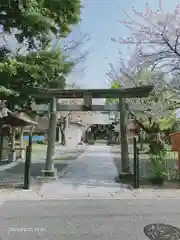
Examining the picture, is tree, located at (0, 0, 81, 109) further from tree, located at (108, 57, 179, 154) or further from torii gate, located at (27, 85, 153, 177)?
tree, located at (108, 57, 179, 154)

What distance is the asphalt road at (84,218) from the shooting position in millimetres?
4996

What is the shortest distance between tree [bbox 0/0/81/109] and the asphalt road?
5196 mm

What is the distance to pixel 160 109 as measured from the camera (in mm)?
17953

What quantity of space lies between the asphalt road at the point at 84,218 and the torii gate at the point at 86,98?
12.7 feet

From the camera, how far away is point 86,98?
453 inches

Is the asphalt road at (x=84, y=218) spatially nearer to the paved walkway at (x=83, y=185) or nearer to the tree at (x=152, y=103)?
the paved walkway at (x=83, y=185)

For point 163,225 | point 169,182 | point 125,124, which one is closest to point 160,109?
point 125,124

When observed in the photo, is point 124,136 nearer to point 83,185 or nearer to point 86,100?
point 86,100

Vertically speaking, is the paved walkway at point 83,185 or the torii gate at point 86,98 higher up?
the torii gate at point 86,98

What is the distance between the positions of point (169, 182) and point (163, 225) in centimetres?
475

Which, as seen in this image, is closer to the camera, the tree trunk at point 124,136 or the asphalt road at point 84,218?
the asphalt road at point 84,218

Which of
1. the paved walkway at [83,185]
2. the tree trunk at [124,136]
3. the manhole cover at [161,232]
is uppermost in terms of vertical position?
the tree trunk at [124,136]

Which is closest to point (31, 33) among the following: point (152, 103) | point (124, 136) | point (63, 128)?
point (124, 136)

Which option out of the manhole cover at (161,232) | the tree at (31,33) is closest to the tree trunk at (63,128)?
the tree at (31,33)
